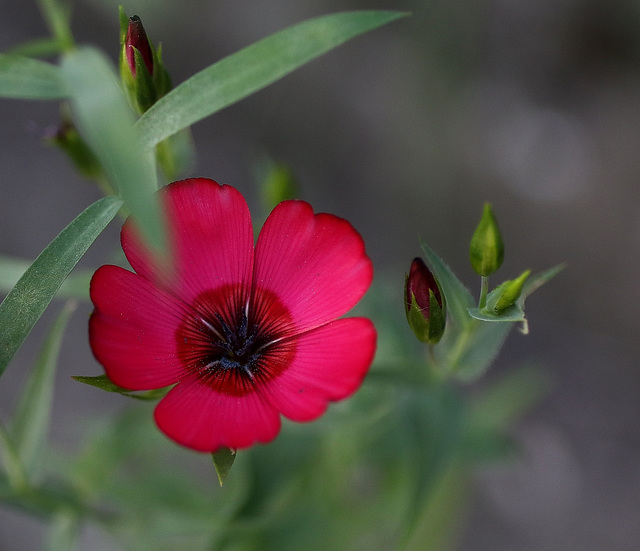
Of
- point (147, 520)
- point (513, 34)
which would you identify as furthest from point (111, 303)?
point (513, 34)

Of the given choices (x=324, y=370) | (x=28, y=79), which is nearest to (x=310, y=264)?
(x=324, y=370)

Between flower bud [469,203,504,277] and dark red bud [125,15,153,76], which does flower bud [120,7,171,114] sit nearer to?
dark red bud [125,15,153,76]

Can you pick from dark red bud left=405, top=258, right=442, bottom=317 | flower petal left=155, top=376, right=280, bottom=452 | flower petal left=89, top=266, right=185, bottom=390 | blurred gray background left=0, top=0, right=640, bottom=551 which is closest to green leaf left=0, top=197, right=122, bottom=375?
flower petal left=89, top=266, right=185, bottom=390

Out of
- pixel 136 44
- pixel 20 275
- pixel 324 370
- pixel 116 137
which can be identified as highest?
pixel 136 44

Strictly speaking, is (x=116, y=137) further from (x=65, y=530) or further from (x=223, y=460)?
(x=65, y=530)

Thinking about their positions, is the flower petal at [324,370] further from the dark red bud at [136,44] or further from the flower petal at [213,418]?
the dark red bud at [136,44]

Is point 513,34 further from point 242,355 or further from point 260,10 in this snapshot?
point 242,355
